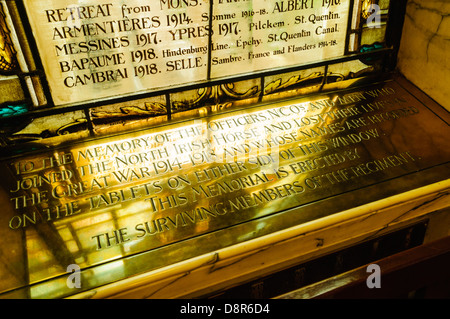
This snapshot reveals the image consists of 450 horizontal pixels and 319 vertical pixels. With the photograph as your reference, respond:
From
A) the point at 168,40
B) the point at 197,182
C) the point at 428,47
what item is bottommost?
the point at 197,182

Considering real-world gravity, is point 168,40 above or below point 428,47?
above

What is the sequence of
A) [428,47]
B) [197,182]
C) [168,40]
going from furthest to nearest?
[428,47] < [168,40] < [197,182]

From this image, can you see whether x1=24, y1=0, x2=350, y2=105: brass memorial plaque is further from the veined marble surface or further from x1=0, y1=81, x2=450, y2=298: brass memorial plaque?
the veined marble surface

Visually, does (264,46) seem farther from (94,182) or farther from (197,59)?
(94,182)

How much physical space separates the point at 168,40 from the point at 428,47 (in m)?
1.65

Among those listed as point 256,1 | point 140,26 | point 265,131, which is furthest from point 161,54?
point 265,131

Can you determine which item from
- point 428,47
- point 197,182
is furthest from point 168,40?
point 428,47

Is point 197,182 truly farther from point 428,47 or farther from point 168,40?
point 428,47

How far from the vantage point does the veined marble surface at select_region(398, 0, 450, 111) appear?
2.01 meters

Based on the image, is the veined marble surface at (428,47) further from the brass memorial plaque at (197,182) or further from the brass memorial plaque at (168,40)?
the brass memorial plaque at (168,40)

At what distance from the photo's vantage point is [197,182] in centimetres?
161

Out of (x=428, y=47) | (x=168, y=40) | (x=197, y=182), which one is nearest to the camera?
(x=197, y=182)

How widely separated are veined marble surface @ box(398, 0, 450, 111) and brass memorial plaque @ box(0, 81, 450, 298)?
199mm
